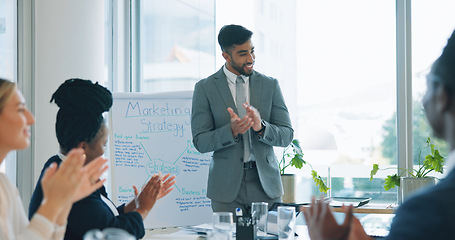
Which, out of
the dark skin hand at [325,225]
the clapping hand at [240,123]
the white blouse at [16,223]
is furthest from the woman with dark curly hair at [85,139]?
the clapping hand at [240,123]

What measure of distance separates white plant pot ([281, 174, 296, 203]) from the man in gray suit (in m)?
0.92

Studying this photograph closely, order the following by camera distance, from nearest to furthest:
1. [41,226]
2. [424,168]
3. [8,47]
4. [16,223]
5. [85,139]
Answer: [41,226] < [16,223] < [85,139] < [8,47] < [424,168]

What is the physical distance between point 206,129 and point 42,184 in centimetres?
188

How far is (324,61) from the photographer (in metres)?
4.68

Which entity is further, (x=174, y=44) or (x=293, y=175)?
(x=174, y=44)

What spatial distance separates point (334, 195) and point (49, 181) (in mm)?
3435

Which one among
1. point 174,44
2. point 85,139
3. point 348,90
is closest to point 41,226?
point 85,139

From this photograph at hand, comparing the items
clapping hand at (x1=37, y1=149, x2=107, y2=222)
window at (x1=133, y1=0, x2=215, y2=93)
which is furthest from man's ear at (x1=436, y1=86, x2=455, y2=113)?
window at (x1=133, y1=0, x2=215, y2=93)

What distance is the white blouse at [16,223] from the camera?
59.0 inches

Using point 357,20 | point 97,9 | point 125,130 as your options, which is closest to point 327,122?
point 357,20

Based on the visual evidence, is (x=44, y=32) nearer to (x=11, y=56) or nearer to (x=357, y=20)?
(x=11, y=56)

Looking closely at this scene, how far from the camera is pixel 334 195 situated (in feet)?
15.1

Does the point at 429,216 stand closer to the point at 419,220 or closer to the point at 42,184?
the point at 419,220

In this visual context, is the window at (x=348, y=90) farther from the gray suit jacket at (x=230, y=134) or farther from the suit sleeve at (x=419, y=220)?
the suit sleeve at (x=419, y=220)
